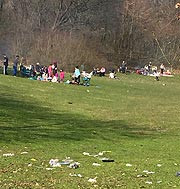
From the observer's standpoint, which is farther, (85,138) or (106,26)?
(106,26)

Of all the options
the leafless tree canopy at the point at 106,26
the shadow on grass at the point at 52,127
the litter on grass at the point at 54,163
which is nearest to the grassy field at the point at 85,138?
the shadow on grass at the point at 52,127

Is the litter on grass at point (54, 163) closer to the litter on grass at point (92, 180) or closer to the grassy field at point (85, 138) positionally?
the grassy field at point (85, 138)

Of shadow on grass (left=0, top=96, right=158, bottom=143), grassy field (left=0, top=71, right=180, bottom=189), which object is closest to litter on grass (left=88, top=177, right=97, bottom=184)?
grassy field (left=0, top=71, right=180, bottom=189)

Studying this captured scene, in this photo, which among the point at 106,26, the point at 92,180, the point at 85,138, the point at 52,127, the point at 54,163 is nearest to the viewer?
the point at 92,180

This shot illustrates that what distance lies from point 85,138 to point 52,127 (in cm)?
227

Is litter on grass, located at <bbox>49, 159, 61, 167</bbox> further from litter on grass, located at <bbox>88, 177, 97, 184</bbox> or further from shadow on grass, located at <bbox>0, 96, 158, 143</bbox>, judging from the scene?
shadow on grass, located at <bbox>0, 96, 158, 143</bbox>

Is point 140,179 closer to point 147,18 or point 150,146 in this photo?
point 150,146

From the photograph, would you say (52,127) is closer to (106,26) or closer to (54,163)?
(54,163)

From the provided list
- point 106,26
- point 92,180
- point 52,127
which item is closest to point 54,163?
point 92,180

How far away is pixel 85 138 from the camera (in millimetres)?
16953

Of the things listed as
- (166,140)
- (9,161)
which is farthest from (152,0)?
(9,161)

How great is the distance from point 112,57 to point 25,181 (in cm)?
6505

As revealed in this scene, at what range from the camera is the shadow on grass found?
16734 mm

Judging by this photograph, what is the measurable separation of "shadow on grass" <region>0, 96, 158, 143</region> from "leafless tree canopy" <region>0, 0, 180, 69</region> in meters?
46.4
